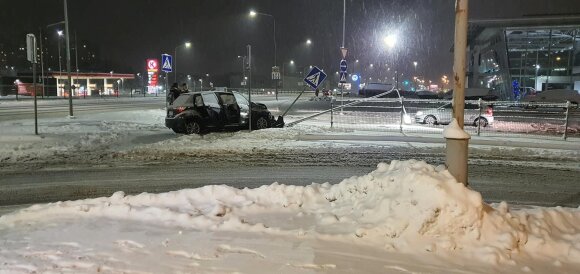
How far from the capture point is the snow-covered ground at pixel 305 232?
4844 millimetres

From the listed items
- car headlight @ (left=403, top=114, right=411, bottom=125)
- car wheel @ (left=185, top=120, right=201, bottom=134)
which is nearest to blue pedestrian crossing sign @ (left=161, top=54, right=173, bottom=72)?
car wheel @ (left=185, top=120, right=201, bottom=134)

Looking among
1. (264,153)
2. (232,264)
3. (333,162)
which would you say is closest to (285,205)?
(232,264)

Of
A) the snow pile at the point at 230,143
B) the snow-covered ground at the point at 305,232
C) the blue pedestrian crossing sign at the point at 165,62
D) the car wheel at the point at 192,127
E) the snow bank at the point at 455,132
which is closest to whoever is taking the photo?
the snow-covered ground at the point at 305,232

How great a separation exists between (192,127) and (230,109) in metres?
1.56

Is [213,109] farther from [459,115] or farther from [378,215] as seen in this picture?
[378,215]

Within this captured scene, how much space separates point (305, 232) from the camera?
570 cm

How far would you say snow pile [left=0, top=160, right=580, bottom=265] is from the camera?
5246mm

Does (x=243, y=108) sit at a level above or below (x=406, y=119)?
above

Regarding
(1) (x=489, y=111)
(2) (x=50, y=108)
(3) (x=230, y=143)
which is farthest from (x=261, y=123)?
(2) (x=50, y=108)

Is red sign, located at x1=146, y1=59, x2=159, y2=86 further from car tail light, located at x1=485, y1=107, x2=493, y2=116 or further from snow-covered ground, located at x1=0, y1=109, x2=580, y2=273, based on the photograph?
snow-covered ground, located at x1=0, y1=109, x2=580, y2=273

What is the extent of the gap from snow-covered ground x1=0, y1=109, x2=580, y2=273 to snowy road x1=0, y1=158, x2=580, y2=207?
210 centimetres

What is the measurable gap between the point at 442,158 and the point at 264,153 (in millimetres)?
4630

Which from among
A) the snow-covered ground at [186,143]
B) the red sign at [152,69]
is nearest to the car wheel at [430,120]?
the snow-covered ground at [186,143]

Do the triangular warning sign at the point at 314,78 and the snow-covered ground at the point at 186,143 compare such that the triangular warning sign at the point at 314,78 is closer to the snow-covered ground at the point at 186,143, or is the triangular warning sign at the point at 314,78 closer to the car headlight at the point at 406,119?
the snow-covered ground at the point at 186,143
